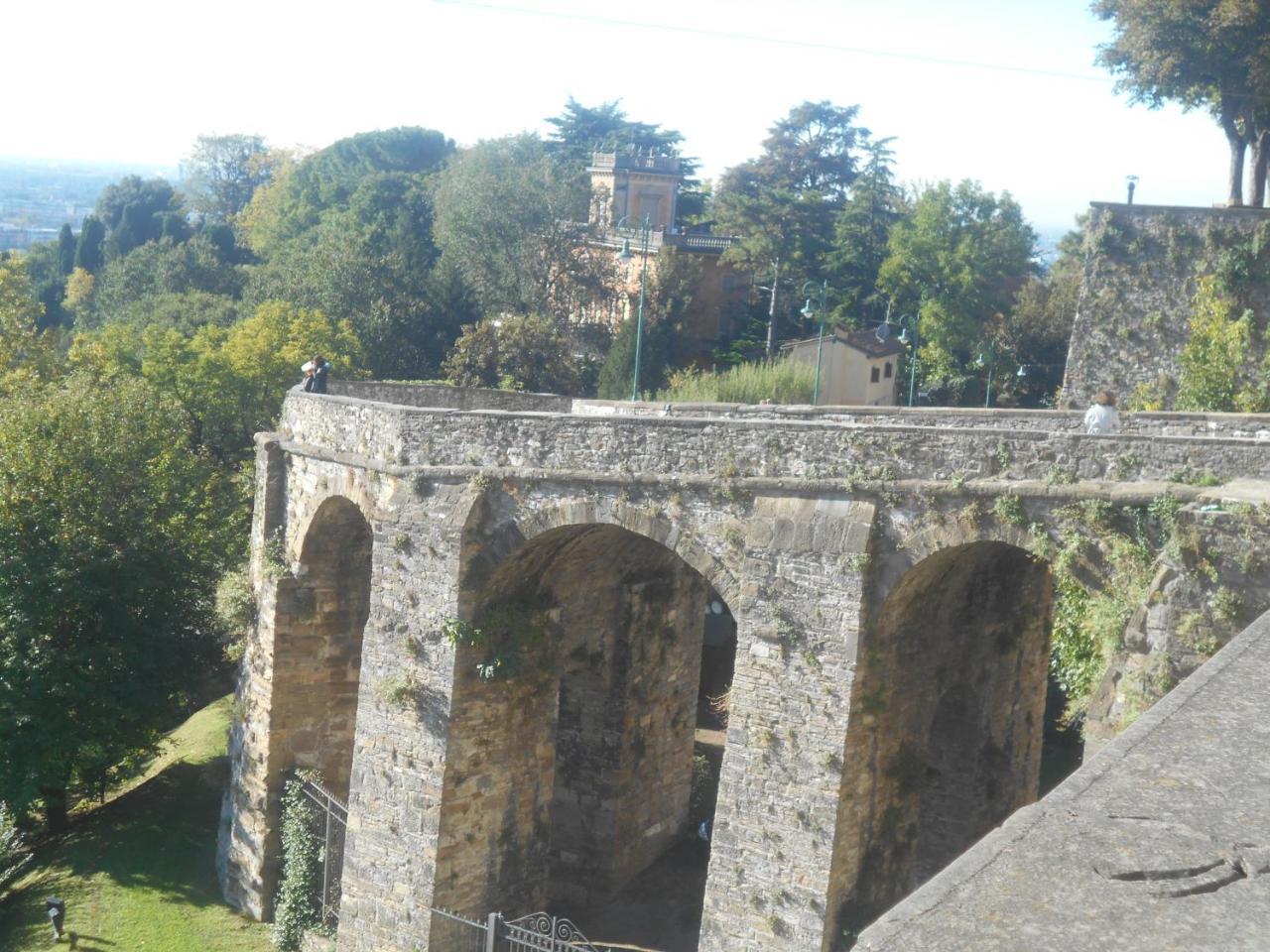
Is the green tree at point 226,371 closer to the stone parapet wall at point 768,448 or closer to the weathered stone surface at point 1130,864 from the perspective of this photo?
the stone parapet wall at point 768,448

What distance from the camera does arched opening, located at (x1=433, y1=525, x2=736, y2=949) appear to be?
16094 millimetres

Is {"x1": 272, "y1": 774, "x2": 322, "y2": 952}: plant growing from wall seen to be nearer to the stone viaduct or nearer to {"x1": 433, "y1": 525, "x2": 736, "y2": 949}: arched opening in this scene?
the stone viaduct

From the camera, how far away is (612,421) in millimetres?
14430

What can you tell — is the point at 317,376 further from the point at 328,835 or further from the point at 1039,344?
the point at 1039,344

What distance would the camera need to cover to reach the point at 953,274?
4416 cm

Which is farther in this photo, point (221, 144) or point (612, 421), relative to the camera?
point (221, 144)

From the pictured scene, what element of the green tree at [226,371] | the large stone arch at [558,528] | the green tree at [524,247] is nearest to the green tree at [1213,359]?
the large stone arch at [558,528]

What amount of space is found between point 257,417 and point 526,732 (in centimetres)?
2154

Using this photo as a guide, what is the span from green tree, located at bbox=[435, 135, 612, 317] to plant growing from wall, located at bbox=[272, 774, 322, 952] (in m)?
30.5

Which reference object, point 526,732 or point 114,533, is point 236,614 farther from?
point 526,732

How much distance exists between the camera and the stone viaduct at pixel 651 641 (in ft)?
42.3

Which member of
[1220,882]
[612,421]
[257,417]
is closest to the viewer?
[1220,882]

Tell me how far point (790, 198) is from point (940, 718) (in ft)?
109

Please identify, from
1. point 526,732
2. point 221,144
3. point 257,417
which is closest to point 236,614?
point 526,732
